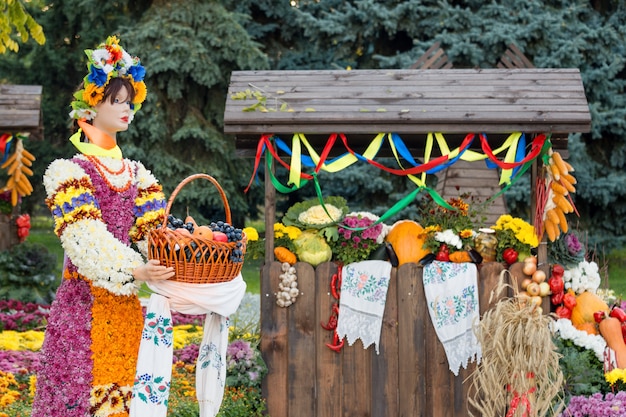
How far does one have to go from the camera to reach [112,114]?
4.10 m

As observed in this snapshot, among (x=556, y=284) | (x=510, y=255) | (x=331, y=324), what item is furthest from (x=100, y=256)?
(x=556, y=284)

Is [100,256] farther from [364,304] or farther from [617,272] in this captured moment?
[617,272]

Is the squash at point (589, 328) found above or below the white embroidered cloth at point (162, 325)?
above

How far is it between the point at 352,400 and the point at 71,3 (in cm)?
1397

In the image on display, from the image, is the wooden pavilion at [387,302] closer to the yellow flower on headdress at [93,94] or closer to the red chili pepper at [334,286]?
the red chili pepper at [334,286]

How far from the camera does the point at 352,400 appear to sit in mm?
5703

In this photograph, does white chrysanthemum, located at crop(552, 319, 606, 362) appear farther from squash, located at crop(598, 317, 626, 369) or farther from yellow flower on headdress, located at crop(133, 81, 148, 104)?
yellow flower on headdress, located at crop(133, 81, 148, 104)

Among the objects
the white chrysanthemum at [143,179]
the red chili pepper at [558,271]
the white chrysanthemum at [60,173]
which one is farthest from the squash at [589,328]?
the white chrysanthemum at [60,173]

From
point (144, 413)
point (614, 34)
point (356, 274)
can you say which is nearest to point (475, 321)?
point (356, 274)

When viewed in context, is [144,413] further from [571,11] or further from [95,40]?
[95,40]

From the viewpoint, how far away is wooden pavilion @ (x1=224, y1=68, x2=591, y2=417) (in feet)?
18.4

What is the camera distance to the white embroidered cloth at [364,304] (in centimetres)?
565

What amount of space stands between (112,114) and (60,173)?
44 centimetres

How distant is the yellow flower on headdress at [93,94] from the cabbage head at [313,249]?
6.81 ft
